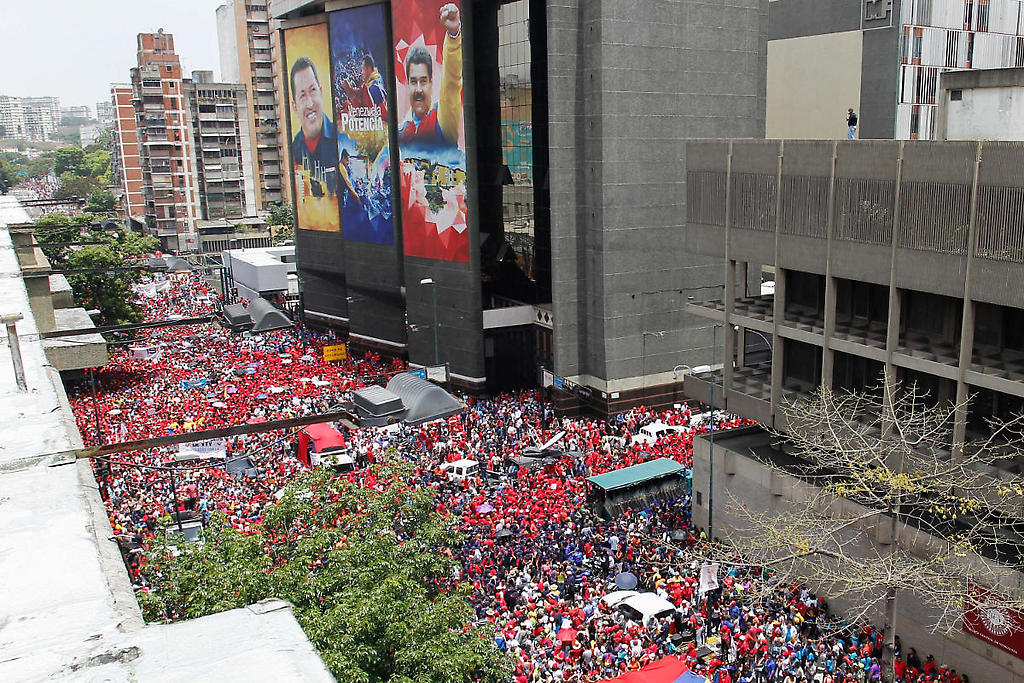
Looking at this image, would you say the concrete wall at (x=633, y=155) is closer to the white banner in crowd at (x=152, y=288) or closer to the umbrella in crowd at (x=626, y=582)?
the umbrella in crowd at (x=626, y=582)

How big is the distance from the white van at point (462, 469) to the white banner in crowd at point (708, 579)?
11185mm

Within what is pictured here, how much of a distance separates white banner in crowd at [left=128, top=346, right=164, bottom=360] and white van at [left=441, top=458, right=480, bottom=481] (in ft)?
86.2

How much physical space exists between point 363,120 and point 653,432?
25.3m

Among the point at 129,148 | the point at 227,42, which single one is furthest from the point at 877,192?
the point at 227,42

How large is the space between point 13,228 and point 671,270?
30.6m

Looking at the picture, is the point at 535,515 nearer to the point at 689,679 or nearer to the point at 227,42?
the point at 689,679

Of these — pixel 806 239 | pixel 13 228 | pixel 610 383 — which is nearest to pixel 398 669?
pixel 806 239

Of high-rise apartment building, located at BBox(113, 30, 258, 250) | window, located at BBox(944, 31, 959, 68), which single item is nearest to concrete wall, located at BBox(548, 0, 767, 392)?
window, located at BBox(944, 31, 959, 68)

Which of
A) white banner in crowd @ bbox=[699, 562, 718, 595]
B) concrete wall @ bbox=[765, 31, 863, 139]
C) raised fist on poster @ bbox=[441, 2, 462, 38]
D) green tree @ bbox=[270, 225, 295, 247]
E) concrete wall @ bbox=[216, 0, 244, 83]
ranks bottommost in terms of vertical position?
white banner in crowd @ bbox=[699, 562, 718, 595]

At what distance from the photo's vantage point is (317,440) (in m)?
34.0

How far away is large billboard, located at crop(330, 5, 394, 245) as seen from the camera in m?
48.4

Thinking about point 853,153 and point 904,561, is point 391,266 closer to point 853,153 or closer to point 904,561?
point 853,153

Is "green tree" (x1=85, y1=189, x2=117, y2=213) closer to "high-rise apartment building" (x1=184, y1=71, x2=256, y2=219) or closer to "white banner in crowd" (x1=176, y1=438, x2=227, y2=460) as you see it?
"high-rise apartment building" (x1=184, y1=71, x2=256, y2=219)

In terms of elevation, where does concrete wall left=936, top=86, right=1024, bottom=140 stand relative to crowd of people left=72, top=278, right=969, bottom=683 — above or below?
above
